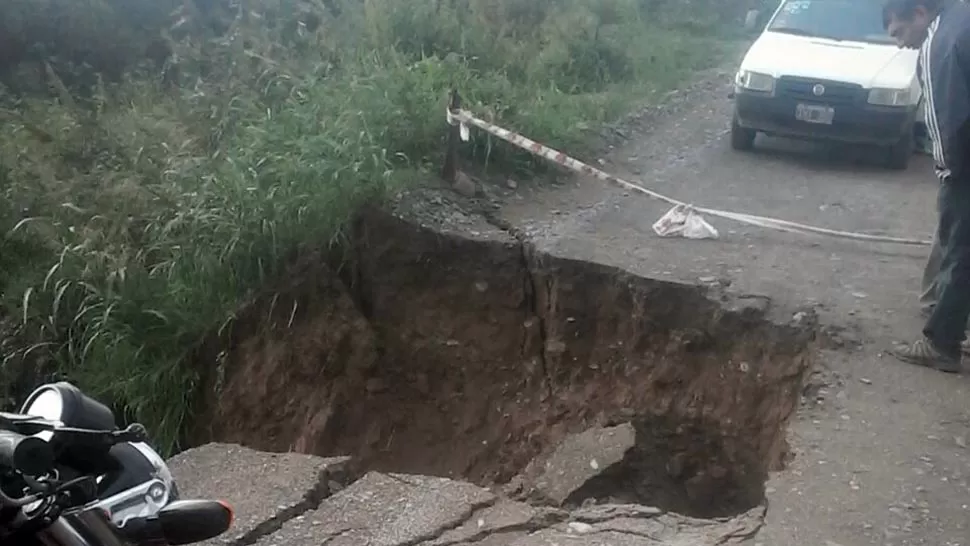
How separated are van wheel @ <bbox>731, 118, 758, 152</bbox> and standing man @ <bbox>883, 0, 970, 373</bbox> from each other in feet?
13.9

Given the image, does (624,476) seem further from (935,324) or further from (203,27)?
(203,27)

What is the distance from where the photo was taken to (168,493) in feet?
6.07

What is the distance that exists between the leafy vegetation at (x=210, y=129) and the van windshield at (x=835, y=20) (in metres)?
1.74

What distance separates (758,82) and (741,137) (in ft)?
2.27

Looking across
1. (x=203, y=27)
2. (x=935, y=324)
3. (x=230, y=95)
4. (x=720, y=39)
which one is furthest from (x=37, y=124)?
(x=720, y=39)

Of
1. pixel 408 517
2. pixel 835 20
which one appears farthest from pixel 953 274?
pixel 835 20

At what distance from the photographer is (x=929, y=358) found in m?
5.02

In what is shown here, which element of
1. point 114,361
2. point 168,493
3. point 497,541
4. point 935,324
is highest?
point 168,493

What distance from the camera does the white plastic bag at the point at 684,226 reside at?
676 cm

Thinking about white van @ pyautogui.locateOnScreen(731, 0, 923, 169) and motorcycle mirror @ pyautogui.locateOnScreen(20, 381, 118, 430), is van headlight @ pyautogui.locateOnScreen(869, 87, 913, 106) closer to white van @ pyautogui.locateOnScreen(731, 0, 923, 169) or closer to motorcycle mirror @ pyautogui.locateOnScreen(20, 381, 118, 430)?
white van @ pyautogui.locateOnScreen(731, 0, 923, 169)

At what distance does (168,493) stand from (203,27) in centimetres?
1017

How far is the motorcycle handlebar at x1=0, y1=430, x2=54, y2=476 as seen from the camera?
168 centimetres

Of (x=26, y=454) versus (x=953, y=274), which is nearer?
(x=26, y=454)

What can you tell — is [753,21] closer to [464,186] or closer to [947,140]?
[464,186]
